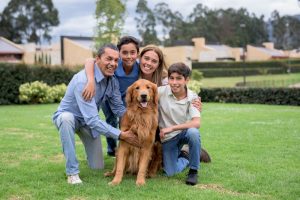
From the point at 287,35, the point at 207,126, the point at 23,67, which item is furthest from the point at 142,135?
the point at 287,35

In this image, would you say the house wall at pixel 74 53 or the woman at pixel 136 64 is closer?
the woman at pixel 136 64

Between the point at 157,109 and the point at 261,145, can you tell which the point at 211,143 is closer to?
the point at 261,145

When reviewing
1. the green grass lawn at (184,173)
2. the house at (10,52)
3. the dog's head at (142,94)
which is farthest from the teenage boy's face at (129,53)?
the house at (10,52)

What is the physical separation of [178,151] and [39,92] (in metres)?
17.8

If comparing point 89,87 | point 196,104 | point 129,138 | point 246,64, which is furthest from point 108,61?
point 246,64

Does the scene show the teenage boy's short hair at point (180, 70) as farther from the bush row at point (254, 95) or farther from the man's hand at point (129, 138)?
the bush row at point (254, 95)

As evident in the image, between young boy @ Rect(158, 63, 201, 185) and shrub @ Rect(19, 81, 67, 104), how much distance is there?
17721mm

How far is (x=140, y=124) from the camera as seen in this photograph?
576 centimetres

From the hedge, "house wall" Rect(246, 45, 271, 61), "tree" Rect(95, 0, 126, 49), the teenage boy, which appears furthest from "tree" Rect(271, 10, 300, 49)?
the teenage boy

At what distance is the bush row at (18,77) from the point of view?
22969 mm

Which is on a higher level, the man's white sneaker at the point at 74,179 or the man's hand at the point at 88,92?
the man's hand at the point at 88,92

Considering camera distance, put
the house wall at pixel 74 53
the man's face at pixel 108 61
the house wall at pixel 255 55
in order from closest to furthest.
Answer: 1. the man's face at pixel 108 61
2. the house wall at pixel 74 53
3. the house wall at pixel 255 55

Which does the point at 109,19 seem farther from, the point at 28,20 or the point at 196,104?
the point at 28,20

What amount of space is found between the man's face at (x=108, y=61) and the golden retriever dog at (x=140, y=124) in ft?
1.51
